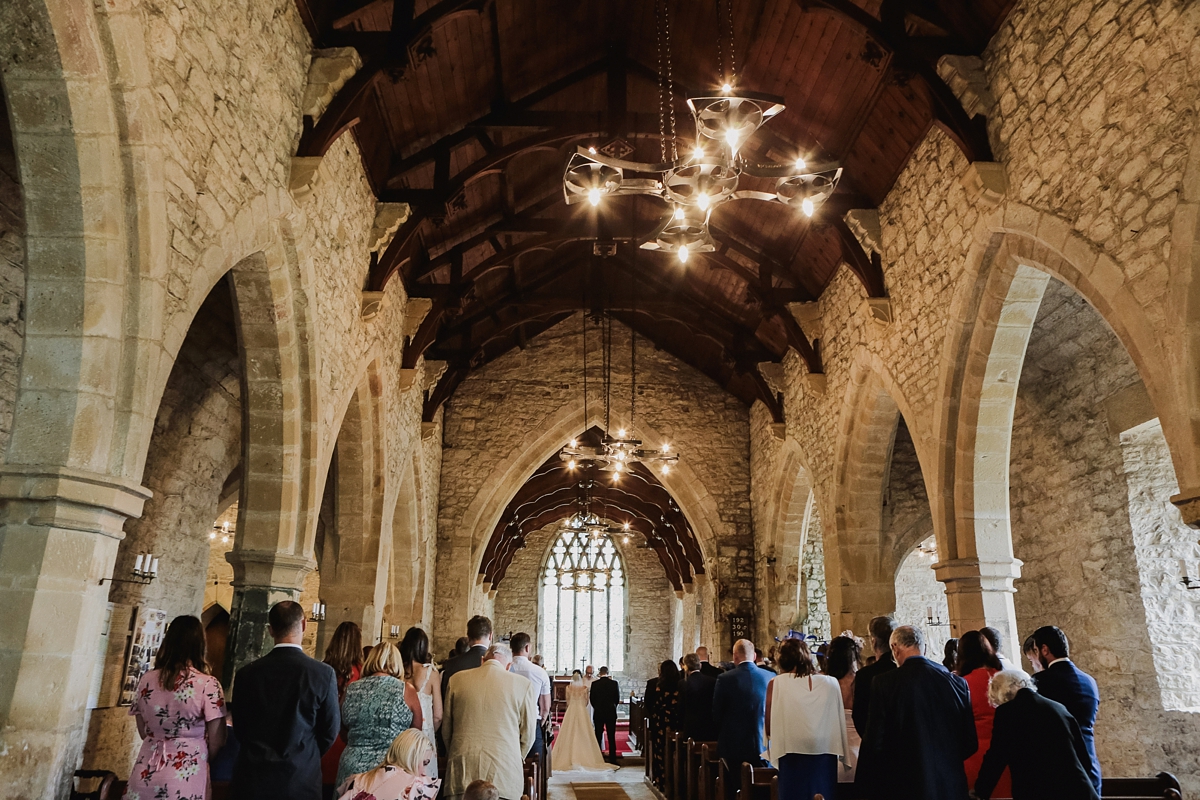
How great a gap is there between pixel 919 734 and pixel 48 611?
3.20 meters

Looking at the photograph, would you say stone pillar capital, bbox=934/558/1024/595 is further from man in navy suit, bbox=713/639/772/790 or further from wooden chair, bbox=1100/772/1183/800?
wooden chair, bbox=1100/772/1183/800

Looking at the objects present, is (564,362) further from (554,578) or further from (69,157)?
(554,578)

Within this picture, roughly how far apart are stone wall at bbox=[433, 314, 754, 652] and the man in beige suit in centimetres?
874

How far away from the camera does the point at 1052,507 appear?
7820mm

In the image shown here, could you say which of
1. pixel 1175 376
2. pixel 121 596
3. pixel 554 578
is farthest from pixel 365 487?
pixel 554 578

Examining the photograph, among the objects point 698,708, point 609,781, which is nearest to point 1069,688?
point 698,708

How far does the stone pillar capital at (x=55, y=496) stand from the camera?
311cm

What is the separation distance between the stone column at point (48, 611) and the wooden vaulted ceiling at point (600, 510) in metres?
11.2

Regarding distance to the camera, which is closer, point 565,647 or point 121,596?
point 121,596

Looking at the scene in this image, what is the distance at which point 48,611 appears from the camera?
307 cm

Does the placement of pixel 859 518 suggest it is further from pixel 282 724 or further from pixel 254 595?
pixel 282 724

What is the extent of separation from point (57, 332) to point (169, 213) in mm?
718

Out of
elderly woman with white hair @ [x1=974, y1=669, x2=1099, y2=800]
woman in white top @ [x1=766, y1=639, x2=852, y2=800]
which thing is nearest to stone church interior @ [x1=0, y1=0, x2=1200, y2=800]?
elderly woman with white hair @ [x1=974, y1=669, x2=1099, y2=800]

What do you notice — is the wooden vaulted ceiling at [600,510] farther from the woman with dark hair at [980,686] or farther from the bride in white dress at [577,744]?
the woman with dark hair at [980,686]
